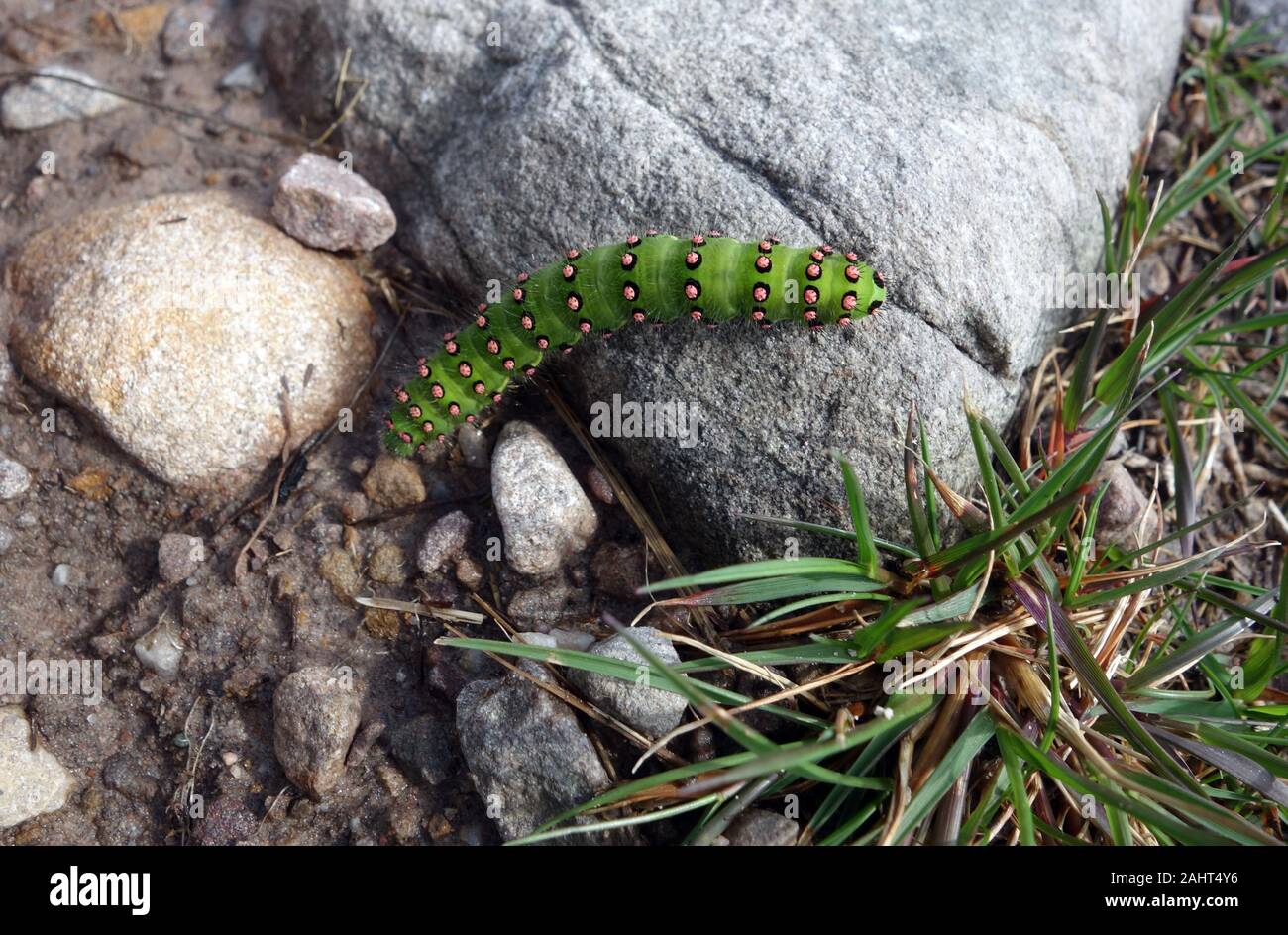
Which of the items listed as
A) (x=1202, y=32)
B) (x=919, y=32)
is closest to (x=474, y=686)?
(x=919, y=32)

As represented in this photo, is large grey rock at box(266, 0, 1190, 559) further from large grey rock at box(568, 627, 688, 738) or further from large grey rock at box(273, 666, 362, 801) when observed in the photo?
large grey rock at box(273, 666, 362, 801)

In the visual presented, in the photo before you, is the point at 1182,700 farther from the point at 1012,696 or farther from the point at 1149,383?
the point at 1149,383

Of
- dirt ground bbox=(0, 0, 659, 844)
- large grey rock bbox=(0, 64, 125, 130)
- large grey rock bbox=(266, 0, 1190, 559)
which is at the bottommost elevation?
dirt ground bbox=(0, 0, 659, 844)

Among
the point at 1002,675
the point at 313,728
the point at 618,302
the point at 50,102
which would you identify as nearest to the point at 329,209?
the point at 618,302

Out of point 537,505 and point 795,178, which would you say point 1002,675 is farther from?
point 795,178

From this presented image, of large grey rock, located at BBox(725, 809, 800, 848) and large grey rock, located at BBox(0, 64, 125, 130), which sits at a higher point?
large grey rock, located at BBox(0, 64, 125, 130)

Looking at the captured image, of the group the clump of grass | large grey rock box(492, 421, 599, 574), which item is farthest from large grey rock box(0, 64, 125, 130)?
the clump of grass
